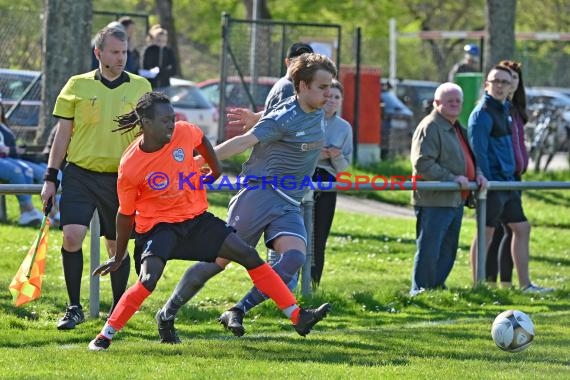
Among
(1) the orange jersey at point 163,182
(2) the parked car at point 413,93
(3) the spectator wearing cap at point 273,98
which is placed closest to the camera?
(1) the orange jersey at point 163,182

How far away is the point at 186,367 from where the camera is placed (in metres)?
7.82

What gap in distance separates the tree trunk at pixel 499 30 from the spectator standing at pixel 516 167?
26.4 ft

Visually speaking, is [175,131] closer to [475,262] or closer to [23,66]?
[475,262]

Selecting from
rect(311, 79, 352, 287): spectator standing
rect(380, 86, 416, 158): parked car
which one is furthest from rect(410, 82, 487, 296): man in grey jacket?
rect(380, 86, 416, 158): parked car

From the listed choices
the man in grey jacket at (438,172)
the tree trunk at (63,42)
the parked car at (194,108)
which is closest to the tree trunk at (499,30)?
the parked car at (194,108)

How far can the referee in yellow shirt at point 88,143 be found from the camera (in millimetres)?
9578

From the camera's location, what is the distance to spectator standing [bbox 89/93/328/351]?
330 inches

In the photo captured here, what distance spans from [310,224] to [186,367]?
359 cm

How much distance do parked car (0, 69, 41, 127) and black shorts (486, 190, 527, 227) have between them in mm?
8939

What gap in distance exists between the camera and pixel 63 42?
1745 centimetres

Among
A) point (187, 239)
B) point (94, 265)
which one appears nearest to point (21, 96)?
point (94, 265)

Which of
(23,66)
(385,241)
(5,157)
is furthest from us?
(23,66)

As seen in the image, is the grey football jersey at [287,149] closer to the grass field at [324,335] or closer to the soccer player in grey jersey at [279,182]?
the soccer player in grey jersey at [279,182]

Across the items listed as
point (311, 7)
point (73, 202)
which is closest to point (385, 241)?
point (73, 202)
